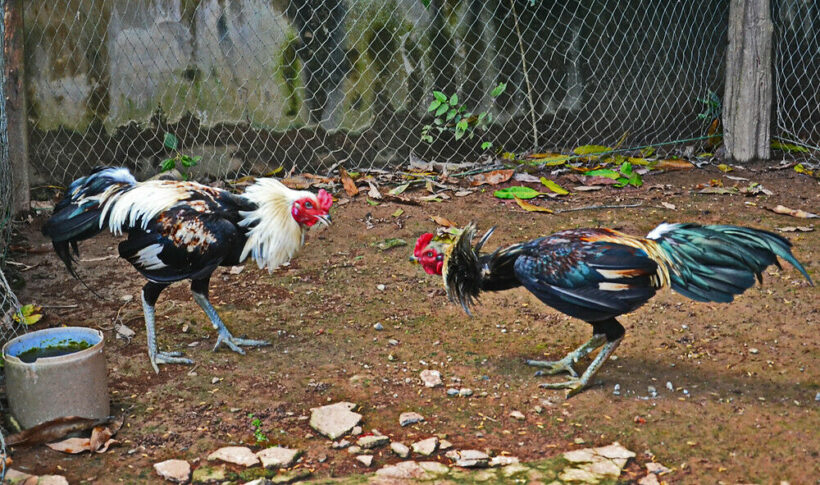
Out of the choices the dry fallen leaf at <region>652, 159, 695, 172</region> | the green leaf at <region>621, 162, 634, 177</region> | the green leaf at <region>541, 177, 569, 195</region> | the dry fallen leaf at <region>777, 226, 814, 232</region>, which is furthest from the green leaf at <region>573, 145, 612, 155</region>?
the dry fallen leaf at <region>777, 226, 814, 232</region>

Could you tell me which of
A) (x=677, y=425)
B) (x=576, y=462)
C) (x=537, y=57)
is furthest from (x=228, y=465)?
(x=537, y=57)

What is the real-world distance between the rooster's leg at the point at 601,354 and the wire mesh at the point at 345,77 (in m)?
3.77

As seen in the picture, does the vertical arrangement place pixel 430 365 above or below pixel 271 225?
below

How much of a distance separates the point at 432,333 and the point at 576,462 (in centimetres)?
150

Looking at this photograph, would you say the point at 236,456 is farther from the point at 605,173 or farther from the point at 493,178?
the point at 605,173

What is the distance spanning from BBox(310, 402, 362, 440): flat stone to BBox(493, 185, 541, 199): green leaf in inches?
128

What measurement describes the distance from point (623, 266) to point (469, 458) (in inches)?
44.3

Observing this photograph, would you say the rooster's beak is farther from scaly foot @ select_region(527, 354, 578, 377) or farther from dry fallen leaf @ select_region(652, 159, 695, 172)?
dry fallen leaf @ select_region(652, 159, 695, 172)

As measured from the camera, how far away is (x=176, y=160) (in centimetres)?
691

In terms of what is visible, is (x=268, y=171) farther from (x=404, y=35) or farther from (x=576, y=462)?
(x=576, y=462)

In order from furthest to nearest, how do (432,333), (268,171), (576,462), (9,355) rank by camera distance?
(268,171), (432,333), (9,355), (576,462)

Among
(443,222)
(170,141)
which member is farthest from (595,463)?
(170,141)

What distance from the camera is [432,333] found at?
464cm

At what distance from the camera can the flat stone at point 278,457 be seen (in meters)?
3.36
